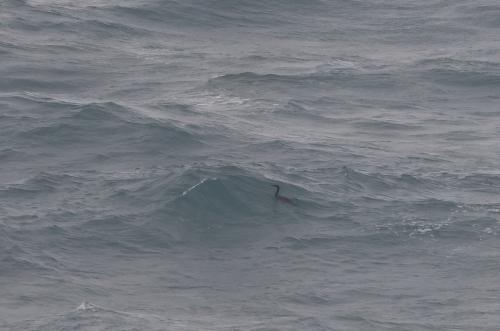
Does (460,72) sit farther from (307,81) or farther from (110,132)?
(110,132)

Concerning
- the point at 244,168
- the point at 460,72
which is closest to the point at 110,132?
the point at 244,168

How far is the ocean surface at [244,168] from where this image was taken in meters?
42.5

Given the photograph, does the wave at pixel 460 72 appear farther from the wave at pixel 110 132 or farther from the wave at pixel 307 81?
the wave at pixel 110 132

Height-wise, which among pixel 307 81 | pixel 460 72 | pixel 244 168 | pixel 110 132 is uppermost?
pixel 460 72

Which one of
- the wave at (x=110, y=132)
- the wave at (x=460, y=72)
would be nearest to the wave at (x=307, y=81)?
the wave at (x=460, y=72)

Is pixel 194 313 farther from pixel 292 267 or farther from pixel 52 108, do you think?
pixel 52 108

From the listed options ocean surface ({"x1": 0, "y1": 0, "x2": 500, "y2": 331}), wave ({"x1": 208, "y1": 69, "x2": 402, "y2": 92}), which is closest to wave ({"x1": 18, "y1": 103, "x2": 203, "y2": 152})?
ocean surface ({"x1": 0, "y1": 0, "x2": 500, "y2": 331})

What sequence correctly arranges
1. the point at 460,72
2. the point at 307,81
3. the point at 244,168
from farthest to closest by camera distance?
the point at 460,72 < the point at 307,81 < the point at 244,168

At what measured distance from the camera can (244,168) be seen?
54.6m

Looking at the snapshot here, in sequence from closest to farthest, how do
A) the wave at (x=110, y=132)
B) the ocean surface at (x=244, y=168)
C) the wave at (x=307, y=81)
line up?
the ocean surface at (x=244, y=168) → the wave at (x=110, y=132) → the wave at (x=307, y=81)

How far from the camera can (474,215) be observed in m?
51.0

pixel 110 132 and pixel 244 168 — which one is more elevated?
pixel 244 168

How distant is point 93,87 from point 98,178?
16.3 m

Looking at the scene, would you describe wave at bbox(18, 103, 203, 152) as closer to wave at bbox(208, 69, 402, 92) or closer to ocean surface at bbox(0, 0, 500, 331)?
ocean surface at bbox(0, 0, 500, 331)
